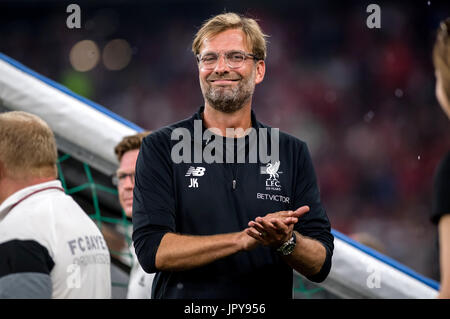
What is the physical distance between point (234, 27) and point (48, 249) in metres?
0.86

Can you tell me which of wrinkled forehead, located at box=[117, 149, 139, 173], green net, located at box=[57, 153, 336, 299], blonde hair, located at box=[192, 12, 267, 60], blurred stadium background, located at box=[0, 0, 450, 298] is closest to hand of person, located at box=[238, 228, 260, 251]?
blonde hair, located at box=[192, 12, 267, 60]

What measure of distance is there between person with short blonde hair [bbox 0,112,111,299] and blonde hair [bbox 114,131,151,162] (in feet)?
2.87

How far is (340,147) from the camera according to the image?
8.21 meters

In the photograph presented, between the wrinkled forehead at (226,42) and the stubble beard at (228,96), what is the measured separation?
103mm

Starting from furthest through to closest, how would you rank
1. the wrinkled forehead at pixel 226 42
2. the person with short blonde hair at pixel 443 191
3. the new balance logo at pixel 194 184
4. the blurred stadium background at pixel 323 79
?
the blurred stadium background at pixel 323 79 < the wrinkled forehead at pixel 226 42 < the new balance logo at pixel 194 184 < the person with short blonde hair at pixel 443 191

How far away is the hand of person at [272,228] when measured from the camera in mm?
1639

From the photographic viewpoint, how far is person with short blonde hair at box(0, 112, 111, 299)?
1613 mm

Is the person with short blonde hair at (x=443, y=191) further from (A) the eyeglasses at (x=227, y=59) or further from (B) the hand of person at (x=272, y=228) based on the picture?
(A) the eyeglasses at (x=227, y=59)

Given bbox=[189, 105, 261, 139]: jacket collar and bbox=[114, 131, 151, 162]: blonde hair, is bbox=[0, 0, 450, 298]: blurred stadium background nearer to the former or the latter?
bbox=[114, 131, 151, 162]: blonde hair

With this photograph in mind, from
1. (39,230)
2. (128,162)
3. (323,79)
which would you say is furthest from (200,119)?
(323,79)

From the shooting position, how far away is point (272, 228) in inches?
64.7

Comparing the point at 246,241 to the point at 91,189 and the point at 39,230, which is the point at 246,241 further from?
the point at 91,189

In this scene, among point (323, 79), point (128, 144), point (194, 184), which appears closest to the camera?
point (194, 184)

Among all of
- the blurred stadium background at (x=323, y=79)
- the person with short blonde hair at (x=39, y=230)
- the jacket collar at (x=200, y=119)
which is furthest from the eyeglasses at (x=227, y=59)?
the blurred stadium background at (x=323, y=79)
